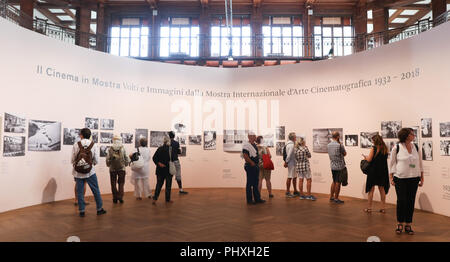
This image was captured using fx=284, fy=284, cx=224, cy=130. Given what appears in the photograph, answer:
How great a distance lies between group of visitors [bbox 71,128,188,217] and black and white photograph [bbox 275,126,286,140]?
10.7 feet

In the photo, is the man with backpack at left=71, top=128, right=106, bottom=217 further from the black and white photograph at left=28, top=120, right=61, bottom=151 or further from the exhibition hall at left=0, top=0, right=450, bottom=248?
the black and white photograph at left=28, top=120, right=61, bottom=151

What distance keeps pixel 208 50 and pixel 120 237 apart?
434 inches

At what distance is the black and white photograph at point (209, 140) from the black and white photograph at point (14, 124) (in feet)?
16.0

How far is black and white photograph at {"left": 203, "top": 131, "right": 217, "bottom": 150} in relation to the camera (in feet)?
30.3

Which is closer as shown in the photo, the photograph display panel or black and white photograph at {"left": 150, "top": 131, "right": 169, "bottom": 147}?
the photograph display panel

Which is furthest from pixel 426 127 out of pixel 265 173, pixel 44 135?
pixel 44 135

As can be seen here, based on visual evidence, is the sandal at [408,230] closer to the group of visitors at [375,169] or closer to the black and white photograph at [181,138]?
the group of visitors at [375,169]

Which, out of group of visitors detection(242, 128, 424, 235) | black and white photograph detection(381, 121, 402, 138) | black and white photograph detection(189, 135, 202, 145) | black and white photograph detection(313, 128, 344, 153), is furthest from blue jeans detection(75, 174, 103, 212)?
black and white photograph detection(381, 121, 402, 138)

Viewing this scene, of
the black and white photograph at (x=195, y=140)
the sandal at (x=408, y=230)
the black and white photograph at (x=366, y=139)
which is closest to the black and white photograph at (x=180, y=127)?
the black and white photograph at (x=195, y=140)

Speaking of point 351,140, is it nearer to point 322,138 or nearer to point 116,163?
point 322,138

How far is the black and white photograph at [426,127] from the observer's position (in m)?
5.77

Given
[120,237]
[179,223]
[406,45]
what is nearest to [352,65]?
[406,45]
